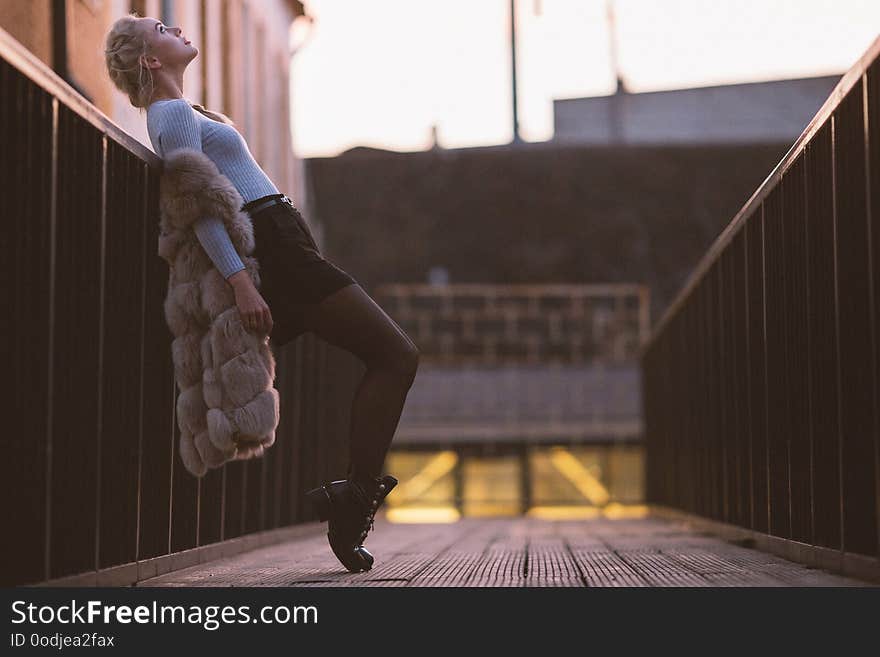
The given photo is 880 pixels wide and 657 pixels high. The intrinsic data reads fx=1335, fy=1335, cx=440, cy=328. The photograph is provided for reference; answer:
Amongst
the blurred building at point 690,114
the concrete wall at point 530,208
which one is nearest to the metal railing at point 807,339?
the concrete wall at point 530,208

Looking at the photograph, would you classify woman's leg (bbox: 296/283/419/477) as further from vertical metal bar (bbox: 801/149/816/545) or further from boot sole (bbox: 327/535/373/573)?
vertical metal bar (bbox: 801/149/816/545)

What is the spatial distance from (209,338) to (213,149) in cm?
42

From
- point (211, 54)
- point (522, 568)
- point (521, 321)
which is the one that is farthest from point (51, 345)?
point (521, 321)

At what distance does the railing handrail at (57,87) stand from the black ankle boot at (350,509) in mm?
824

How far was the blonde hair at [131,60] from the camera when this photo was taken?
112 inches

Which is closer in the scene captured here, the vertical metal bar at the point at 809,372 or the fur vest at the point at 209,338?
the fur vest at the point at 209,338

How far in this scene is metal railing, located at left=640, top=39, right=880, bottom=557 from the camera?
2.34m

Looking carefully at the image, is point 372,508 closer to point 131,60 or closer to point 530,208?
point 131,60

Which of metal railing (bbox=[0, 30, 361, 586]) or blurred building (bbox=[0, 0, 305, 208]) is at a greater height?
blurred building (bbox=[0, 0, 305, 208])

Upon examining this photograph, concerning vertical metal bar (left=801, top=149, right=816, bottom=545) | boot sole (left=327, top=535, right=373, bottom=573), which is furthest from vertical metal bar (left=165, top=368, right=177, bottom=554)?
vertical metal bar (left=801, top=149, right=816, bottom=545)

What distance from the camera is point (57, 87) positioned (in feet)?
7.43

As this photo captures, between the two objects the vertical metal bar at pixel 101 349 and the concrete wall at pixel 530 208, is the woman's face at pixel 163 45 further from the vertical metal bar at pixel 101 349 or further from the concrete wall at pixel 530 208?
the concrete wall at pixel 530 208

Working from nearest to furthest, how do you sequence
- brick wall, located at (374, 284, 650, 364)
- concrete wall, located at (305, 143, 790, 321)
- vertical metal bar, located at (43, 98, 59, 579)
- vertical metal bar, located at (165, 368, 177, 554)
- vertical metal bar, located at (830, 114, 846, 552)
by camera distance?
vertical metal bar, located at (43, 98, 59, 579) → vertical metal bar, located at (830, 114, 846, 552) → vertical metal bar, located at (165, 368, 177, 554) → brick wall, located at (374, 284, 650, 364) → concrete wall, located at (305, 143, 790, 321)
